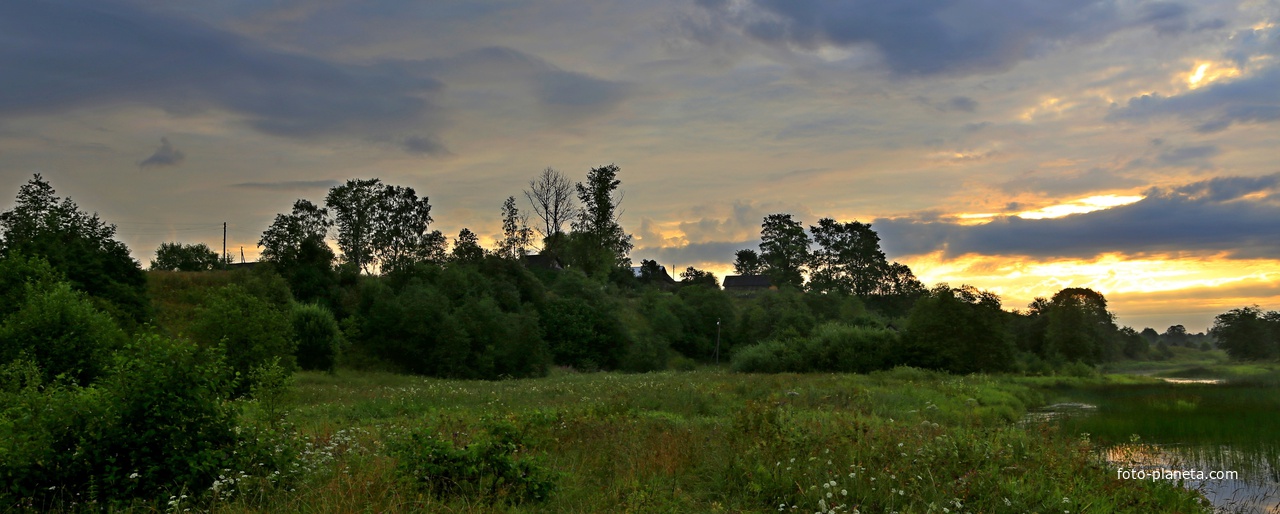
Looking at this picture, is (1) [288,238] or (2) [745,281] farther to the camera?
(2) [745,281]

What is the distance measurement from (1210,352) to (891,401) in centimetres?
10289

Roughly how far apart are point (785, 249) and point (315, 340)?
219ft

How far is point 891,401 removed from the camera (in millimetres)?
22156

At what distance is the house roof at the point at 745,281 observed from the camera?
120 m

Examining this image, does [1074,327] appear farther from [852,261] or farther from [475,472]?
[475,472]

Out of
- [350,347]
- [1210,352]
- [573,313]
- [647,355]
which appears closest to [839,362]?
[647,355]

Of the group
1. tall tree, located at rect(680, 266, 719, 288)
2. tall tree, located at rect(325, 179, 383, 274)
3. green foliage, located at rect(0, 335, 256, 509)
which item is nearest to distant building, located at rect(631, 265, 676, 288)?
tall tree, located at rect(680, 266, 719, 288)

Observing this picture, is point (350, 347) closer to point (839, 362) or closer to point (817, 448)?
point (839, 362)

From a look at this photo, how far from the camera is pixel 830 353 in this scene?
47219mm

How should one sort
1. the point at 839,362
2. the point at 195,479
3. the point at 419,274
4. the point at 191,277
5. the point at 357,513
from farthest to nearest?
the point at 419,274 < the point at 191,277 < the point at 839,362 < the point at 195,479 < the point at 357,513

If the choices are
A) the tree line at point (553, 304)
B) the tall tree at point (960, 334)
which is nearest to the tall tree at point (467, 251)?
the tree line at point (553, 304)

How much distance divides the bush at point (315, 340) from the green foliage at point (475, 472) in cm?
3886

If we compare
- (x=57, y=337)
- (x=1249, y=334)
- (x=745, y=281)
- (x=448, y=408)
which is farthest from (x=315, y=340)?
(x=745, y=281)

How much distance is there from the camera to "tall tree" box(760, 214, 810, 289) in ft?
317
